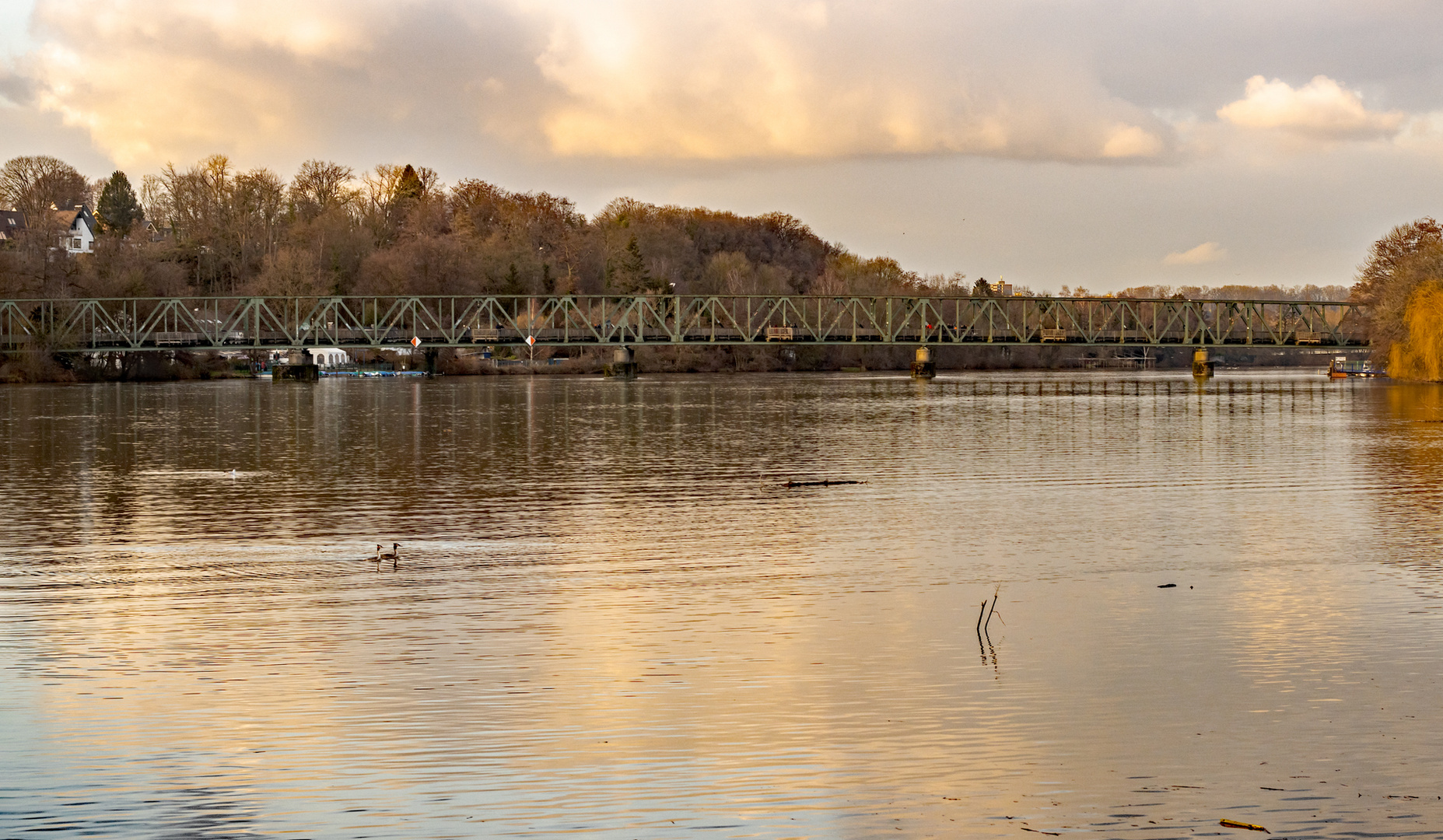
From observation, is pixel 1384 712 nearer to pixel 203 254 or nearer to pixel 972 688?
pixel 972 688

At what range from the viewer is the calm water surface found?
1263 cm

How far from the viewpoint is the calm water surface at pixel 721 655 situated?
1263 centimetres

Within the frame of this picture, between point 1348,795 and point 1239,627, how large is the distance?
7.84 meters

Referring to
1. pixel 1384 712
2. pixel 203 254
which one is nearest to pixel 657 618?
pixel 1384 712

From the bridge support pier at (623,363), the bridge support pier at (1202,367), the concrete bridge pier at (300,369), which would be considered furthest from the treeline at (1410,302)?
the concrete bridge pier at (300,369)

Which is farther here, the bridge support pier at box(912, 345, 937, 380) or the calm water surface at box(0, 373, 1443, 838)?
the bridge support pier at box(912, 345, 937, 380)

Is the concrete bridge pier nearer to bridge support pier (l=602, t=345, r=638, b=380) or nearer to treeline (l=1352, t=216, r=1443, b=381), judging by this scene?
bridge support pier (l=602, t=345, r=638, b=380)

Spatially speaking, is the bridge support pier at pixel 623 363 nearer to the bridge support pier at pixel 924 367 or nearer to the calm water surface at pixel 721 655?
the bridge support pier at pixel 924 367

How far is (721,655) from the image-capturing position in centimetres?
1850

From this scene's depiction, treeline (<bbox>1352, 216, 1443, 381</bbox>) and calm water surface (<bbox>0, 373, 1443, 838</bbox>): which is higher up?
treeline (<bbox>1352, 216, 1443, 381</bbox>)

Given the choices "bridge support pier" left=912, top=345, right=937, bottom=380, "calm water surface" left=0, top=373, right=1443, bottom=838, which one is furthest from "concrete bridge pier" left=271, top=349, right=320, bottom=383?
"calm water surface" left=0, top=373, right=1443, bottom=838

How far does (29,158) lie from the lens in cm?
19012

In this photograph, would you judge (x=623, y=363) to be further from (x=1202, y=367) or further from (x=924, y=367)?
(x=1202, y=367)

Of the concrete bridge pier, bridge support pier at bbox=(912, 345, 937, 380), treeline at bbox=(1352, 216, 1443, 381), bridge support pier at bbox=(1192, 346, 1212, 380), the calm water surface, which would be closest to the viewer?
the calm water surface
